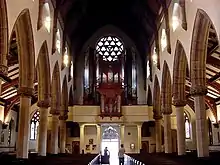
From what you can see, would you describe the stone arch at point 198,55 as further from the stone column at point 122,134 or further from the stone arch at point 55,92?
the stone column at point 122,134

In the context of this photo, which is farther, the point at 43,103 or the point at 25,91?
the point at 43,103

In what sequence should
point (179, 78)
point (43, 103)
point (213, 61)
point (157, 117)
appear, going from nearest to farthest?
point (179, 78) → point (43, 103) → point (213, 61) → point (157, 117)

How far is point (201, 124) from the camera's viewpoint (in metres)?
14.4

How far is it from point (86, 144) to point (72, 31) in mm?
10460

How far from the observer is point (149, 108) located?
2816 cm

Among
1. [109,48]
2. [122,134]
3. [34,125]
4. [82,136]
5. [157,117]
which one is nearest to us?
[157,117]

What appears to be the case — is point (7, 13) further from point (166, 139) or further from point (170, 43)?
point (166, 139)

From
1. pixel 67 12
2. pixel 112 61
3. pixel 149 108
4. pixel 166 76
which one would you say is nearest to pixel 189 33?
pixel 166 76

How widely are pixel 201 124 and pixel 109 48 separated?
18.6 meters

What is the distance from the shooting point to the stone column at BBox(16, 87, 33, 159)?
47.3 feet

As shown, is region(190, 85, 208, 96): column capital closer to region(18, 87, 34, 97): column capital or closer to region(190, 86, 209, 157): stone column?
region(190, 86, 209, 157): stone column

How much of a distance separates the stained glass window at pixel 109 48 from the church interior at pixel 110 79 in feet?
0.33

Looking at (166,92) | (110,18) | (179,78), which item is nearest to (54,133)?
(166,92)

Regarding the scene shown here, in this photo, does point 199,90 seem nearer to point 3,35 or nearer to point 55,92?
point 3,35
